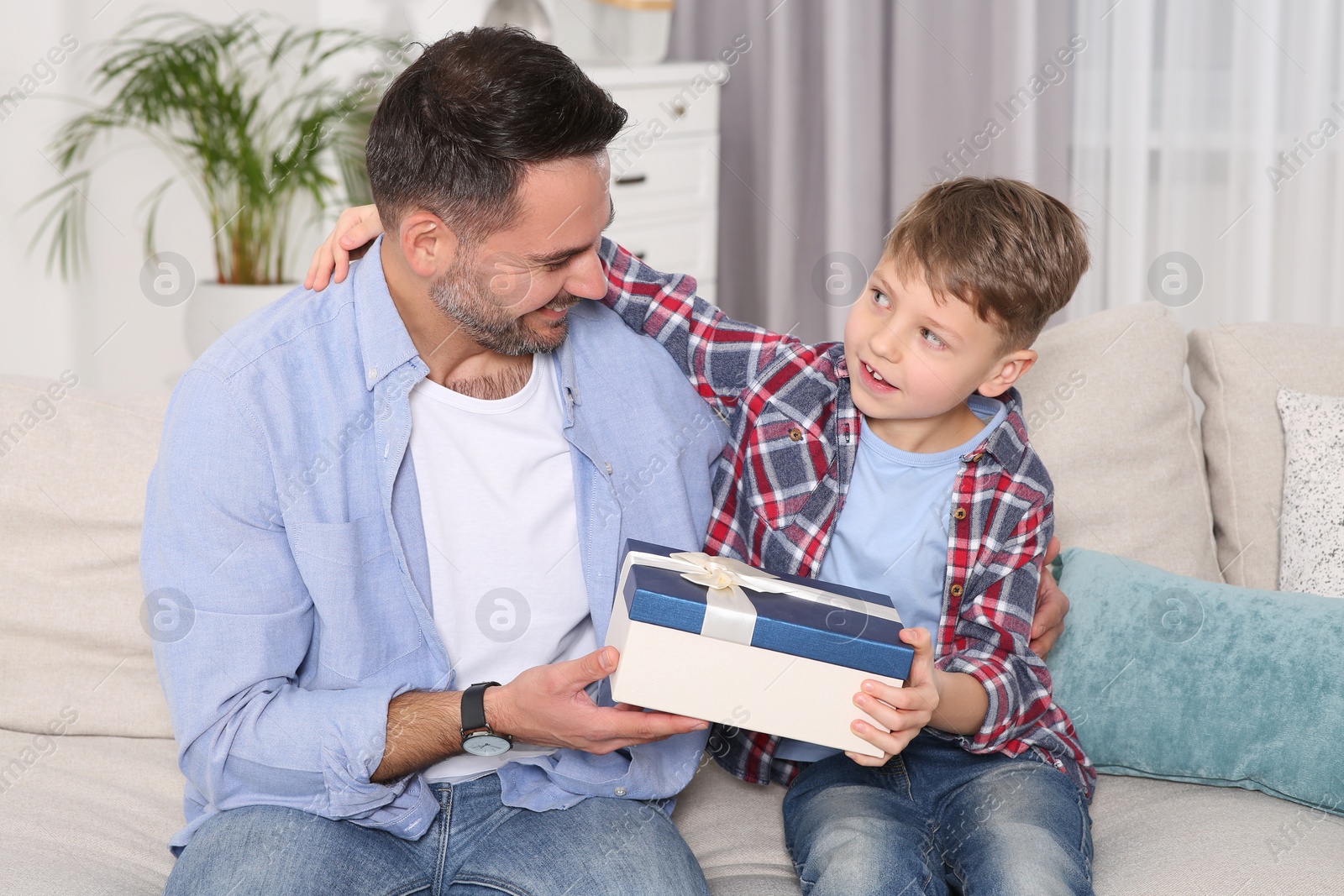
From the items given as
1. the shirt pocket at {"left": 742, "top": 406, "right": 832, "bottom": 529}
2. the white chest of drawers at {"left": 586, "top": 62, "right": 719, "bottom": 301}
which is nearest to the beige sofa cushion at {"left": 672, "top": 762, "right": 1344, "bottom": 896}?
the shirt pocket at {"left": 742, "top": 406, "right": 832, "bottom": 529}

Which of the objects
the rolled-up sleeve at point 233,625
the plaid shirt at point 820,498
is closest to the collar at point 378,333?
the rolled-up sleeve at point 233,625

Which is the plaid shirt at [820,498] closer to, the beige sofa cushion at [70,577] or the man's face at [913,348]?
the man's face at [913,348]

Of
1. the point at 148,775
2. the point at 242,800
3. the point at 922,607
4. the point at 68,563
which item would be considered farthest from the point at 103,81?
the point at 922,607

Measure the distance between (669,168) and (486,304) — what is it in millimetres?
2187

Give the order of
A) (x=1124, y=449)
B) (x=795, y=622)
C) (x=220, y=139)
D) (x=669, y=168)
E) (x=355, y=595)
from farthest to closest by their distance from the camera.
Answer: (x=669, y=168) → (x=220, y=139) → (x=1124, y=449) → (x=355, y=595) → (x=795, y=622)

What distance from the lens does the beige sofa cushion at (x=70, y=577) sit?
1.42 meters

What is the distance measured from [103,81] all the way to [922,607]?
237 centimetres

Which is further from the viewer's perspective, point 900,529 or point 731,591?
point 900,529

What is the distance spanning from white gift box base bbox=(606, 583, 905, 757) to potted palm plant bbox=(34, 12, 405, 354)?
1921 mm

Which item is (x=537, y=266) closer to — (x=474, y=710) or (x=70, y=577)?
(x=474, y=710)

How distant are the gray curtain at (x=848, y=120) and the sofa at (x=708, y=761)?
1556mm

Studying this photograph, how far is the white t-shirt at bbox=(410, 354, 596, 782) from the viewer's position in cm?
123

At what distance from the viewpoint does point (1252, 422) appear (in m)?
1.62

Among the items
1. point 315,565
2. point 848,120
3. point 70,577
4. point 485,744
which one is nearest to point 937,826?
point 485,744
